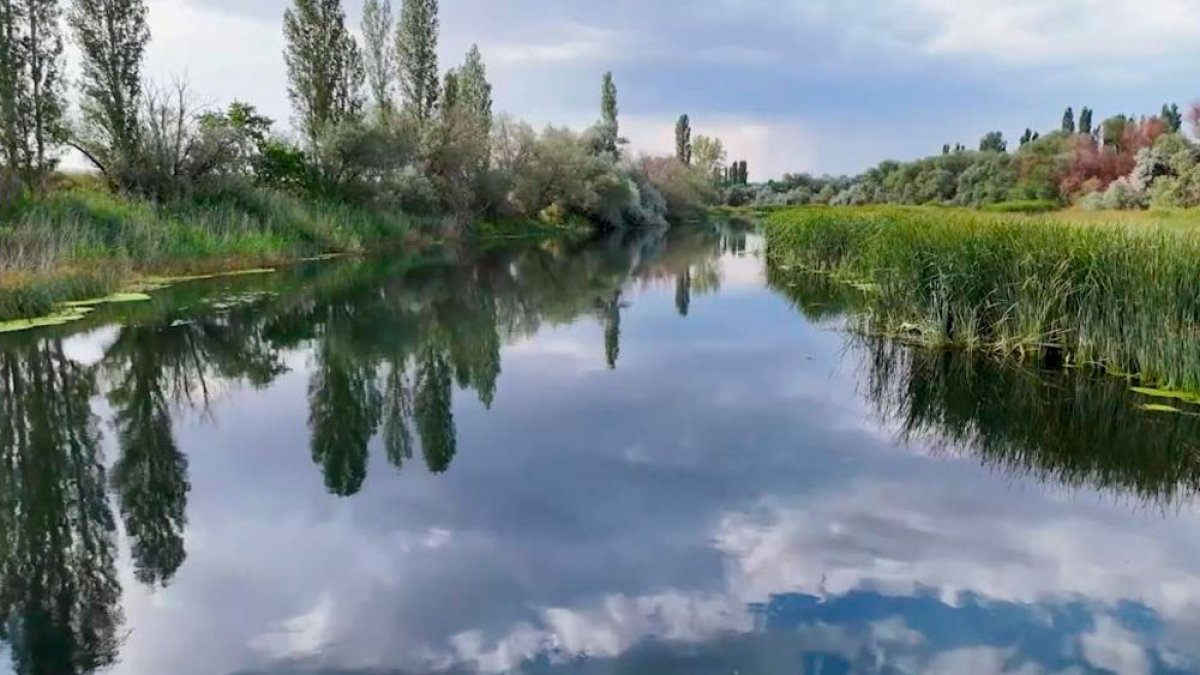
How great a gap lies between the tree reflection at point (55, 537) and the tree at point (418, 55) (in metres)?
29.3

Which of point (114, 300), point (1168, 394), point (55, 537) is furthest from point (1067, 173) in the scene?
point (55, 537)

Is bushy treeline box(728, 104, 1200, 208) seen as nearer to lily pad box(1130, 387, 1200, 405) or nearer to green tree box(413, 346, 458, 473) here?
lily pad box(1130, 387, 1200, 405)

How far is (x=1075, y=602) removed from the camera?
387 cm

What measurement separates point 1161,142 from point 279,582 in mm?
33632

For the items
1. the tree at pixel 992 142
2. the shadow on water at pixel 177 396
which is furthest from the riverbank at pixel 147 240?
the tree at pixel 992 142

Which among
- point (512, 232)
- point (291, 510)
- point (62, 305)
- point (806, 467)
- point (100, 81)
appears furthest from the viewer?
point (512, 232)

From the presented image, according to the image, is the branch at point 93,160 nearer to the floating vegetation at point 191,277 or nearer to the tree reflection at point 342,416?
the floating vegetation at point 191,277

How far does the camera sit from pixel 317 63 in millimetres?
28422

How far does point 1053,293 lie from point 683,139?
7851cm

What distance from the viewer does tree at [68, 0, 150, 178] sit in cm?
2023

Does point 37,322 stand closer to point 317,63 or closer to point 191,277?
point 191,277

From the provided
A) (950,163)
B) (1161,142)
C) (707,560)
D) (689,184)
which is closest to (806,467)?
(707,560)

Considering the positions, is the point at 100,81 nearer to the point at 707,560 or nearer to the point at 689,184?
the point at 707,560

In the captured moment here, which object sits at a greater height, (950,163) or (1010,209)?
(950,163)
